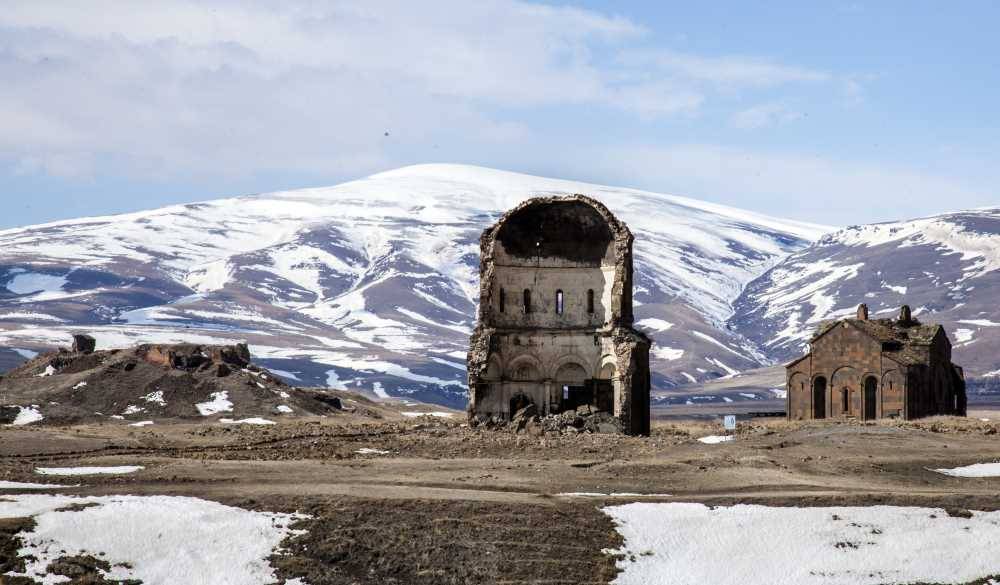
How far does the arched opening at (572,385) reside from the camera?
68.0 metres

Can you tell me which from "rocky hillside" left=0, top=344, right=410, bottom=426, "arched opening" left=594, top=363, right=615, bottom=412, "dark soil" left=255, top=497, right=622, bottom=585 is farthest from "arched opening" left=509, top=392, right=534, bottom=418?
"dark soil" left=255, top=497, right=622, bottom=585

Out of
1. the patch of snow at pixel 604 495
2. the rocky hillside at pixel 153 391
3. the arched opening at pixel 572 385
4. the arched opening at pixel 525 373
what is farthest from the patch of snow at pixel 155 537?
the rocky hillside at pixel 153 391

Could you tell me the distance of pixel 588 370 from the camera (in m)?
68.2

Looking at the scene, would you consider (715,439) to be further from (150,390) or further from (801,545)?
(150,390)

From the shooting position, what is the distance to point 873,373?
8738cm

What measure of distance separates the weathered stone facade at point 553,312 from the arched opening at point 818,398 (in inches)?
1017

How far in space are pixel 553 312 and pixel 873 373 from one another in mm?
27260

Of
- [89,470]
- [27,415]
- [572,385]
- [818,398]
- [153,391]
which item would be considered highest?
[572,385]

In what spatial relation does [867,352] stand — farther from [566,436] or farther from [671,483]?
[671,483]

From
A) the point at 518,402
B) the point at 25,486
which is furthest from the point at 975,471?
the point at 25,486

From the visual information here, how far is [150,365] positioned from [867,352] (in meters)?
44.5

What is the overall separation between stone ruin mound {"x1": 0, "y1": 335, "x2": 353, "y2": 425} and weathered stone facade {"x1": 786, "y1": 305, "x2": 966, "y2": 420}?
1221 inches

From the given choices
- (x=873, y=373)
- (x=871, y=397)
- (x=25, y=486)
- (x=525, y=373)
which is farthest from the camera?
(x=871, y=397)

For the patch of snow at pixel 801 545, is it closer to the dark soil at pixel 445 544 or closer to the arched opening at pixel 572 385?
the dark soil at pixel 445 544
